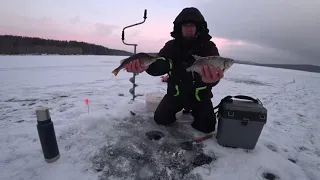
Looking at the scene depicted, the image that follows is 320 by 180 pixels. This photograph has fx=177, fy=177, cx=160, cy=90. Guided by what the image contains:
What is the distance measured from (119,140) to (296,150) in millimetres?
2815

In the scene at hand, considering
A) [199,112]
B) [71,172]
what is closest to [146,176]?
[71,172]

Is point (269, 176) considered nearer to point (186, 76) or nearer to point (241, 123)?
point (241, 123)

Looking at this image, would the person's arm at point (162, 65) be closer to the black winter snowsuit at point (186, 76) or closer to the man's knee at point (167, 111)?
the black winter snowsuit at point (186, 76)

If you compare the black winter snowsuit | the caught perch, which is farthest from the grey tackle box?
the caught perch

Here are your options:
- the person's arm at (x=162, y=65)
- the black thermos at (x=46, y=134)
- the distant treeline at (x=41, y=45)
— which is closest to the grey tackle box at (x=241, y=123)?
the person's arm at (x=162, y=65)

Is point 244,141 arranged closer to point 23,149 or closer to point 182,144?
point 182,144

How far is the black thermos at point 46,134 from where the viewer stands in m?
1.93

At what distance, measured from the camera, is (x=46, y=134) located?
1.97m

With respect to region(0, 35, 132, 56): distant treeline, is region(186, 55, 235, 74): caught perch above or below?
below

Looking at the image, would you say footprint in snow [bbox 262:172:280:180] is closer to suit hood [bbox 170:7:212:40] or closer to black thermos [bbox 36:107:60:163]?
suit hood [bbox 170:7:212:40]

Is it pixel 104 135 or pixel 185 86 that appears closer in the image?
pixel 104 135

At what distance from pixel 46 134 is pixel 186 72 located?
2133 mm

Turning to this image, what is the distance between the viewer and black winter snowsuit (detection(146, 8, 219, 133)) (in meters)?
2.95

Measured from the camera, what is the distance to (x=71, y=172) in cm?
193
